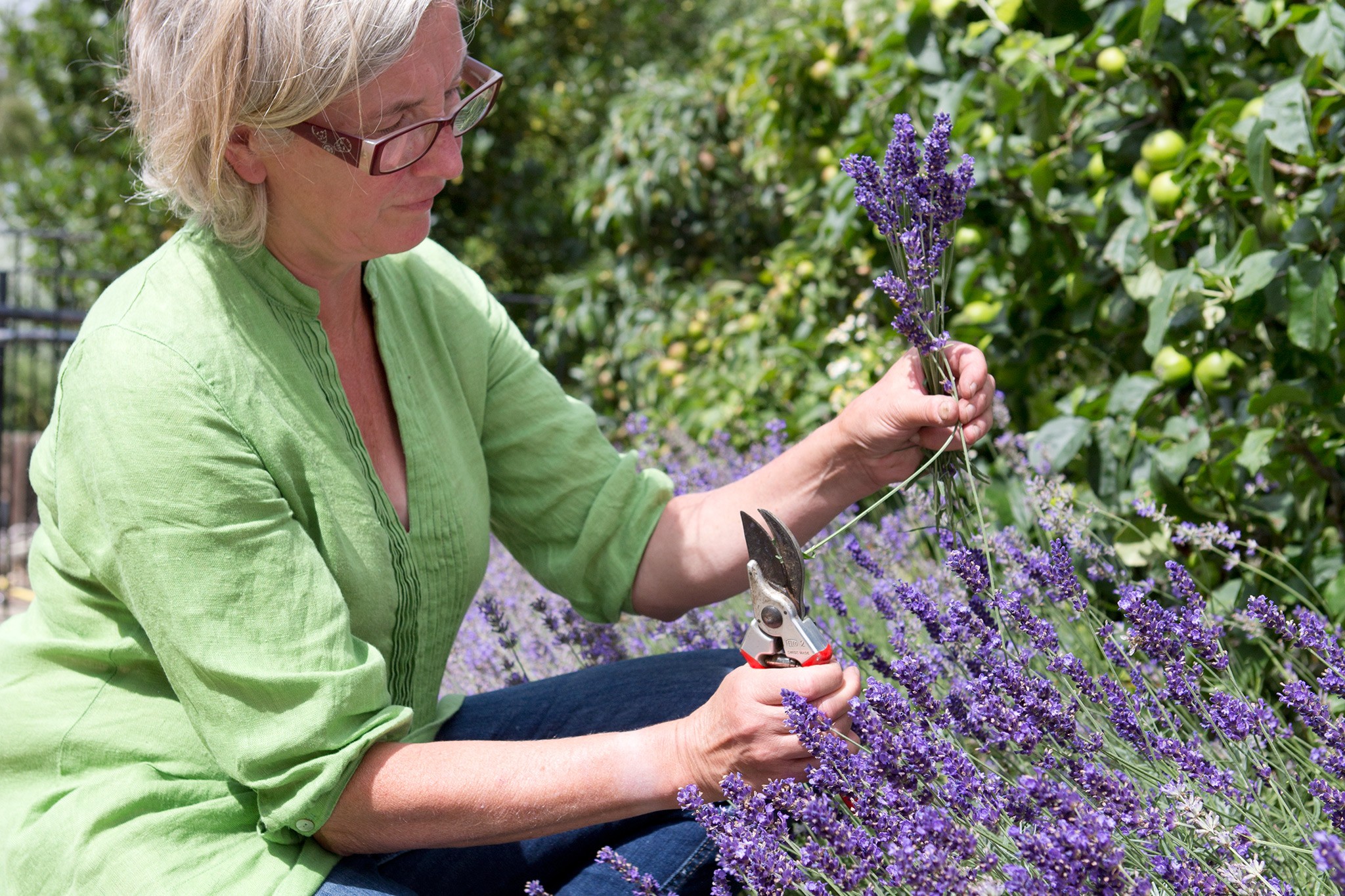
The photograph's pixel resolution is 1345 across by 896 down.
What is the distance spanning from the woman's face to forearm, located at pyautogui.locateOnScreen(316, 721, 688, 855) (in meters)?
0.60

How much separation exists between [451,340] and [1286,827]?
1.22m

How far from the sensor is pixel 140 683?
1.39 meters

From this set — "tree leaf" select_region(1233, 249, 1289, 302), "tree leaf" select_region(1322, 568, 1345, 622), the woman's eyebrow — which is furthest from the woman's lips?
"tree leaf" select_region(1322, 568, 1345, 622)

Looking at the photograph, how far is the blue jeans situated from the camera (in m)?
1.47

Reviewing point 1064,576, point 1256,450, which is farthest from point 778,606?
point 1256,450

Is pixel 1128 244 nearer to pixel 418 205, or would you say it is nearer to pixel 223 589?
pixel 418 205

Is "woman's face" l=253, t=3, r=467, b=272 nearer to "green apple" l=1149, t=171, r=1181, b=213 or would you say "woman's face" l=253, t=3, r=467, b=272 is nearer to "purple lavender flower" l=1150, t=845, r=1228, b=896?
"purple lavender flower" l=1150, t=845, r=1228, b=896

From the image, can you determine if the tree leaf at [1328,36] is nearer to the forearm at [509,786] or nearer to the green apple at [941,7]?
the green apple at [941,7]

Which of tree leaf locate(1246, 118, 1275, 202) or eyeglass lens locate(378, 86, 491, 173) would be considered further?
tree leaf locate(1246, 118, 1275, 202)

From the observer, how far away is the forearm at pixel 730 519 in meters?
1.56

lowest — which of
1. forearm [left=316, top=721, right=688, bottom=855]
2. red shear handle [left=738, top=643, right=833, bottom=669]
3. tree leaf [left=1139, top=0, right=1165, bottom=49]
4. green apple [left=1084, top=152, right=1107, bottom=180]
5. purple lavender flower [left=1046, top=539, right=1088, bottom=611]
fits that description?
forearm [left=316, top=721, right=688, bottom=855]

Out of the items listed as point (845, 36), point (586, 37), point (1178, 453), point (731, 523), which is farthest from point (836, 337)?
point (586, 37)

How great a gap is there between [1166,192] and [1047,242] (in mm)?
395

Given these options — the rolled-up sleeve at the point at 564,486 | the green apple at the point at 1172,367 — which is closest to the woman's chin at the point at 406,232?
the rolled-up sleeve at the point at 564,486
